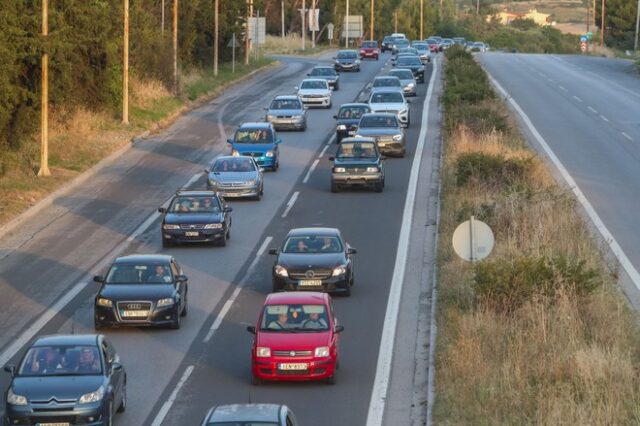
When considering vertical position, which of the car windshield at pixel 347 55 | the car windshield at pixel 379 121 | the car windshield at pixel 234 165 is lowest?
the car windshield at pixel 234 165

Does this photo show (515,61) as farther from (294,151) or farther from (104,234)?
(104,234)

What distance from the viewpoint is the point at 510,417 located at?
17.1 m

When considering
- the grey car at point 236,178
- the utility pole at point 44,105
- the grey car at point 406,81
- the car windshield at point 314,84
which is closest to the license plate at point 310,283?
the grey car at point 236,178

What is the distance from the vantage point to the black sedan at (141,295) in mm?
24297

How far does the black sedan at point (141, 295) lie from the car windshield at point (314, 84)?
131 feet

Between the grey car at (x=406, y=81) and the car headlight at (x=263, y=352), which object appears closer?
the car headlight at (x=263, y=352)

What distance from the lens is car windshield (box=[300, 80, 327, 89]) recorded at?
64750 millimetres

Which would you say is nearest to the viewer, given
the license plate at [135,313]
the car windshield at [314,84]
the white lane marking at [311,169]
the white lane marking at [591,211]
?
the license plate at [135,313]

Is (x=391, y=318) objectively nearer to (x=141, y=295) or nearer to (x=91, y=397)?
(x=141, y=295)

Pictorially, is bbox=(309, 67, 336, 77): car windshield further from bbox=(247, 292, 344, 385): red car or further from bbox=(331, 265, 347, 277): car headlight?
bbox=(247, 292, 344, 385): red car

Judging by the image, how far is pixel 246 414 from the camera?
1422 cm

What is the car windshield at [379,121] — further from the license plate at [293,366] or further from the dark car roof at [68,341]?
the dark car roof at [68,341]

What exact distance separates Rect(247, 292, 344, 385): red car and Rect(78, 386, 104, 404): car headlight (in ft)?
11.5

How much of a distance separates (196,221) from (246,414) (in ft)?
61.5
